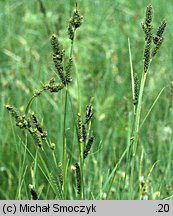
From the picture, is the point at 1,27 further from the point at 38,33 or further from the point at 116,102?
the point at 116,102

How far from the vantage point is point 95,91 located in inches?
104

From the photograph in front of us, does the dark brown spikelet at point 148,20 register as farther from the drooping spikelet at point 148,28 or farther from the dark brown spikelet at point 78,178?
the dark brown spikelet at point 78,178

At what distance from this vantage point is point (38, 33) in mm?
3264

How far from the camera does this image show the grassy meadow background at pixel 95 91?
206cm

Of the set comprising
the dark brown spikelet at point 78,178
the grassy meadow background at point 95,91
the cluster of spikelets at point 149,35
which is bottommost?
the dark brown spikelet at point 78,178

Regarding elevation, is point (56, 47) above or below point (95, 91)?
below

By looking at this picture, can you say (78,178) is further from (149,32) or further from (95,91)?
(95,91)

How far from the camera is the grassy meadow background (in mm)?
2057

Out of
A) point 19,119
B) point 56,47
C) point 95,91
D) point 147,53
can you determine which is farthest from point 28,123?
point 95,91

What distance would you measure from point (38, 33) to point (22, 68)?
552 millimetres

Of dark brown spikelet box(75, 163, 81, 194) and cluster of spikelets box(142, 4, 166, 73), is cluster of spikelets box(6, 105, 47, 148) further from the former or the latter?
cluster of spikelets box(142, 4, 166, 73)

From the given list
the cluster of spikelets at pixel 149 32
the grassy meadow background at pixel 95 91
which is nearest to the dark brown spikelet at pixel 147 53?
the cluster of spikelets at pixel 149 32

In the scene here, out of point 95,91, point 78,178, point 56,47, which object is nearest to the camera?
point 56,47

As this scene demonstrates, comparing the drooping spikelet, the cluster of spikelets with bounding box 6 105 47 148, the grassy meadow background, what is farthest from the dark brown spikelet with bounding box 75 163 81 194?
the drooping spikelet
